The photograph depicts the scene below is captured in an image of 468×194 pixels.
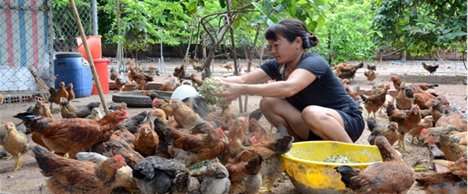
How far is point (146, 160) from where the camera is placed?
12.3 feet

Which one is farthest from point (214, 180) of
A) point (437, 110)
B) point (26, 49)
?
point (26, 49)

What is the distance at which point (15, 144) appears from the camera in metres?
4.93

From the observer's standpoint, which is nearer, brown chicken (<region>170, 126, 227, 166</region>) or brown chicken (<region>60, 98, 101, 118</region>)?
brown chicken (<region>170, 126, 227, 166</region>)

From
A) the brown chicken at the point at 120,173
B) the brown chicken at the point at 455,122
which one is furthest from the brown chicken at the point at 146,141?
the brown chicken at the point at 455,122

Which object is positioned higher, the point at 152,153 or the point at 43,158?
the point at 43,158

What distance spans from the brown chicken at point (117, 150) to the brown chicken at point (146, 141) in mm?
143

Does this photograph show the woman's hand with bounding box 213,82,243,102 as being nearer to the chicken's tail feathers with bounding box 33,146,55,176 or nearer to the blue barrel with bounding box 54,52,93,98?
the chicken's tail feathers with bounding box 33,146,55,176

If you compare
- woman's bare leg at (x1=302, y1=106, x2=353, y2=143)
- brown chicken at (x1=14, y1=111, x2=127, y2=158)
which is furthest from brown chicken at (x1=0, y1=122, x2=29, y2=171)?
woman's bare leg at (x1=302, y1=106, x2=353, y2=143)

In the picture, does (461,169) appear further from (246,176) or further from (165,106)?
(165,106)

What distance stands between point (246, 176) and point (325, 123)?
101 cm

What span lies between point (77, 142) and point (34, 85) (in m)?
6.04

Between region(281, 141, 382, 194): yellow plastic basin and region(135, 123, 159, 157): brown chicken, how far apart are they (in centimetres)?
135

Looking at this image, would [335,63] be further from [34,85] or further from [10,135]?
[10,135]

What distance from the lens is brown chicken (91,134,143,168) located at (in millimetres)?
4113
